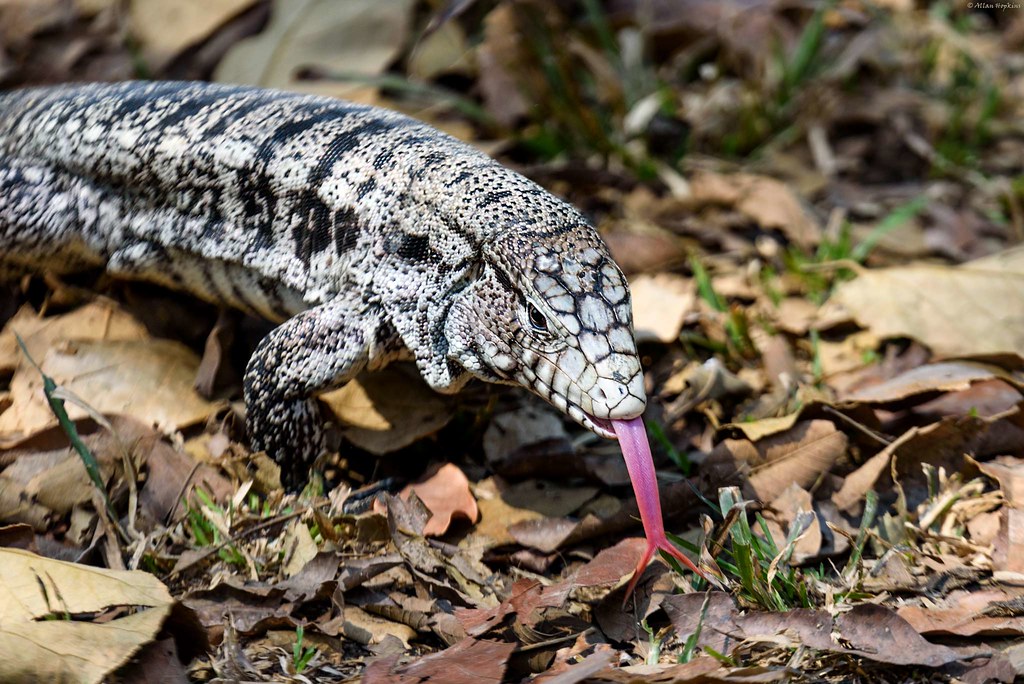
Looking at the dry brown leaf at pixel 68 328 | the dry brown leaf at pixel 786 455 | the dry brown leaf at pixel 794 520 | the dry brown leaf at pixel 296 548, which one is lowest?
the dry brown leaf at pixel 794 520

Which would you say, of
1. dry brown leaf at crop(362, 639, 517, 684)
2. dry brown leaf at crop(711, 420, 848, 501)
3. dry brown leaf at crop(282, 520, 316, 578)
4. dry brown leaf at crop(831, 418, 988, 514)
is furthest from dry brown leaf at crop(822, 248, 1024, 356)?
dry brown leaf at crop(282, 520, 316, 578)

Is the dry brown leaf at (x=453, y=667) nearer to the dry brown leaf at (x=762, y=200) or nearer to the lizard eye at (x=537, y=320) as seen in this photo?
the lizard eye at (x=537, y=320)

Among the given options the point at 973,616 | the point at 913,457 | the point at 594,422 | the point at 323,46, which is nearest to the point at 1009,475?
the point at 913,457

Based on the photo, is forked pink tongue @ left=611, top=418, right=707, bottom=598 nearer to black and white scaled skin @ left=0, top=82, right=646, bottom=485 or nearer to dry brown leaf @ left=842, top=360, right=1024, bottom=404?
black and white scaled skin @ left=0, top=82, right=646, bottom=485

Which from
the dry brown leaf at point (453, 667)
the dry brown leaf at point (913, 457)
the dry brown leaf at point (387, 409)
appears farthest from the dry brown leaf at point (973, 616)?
the dry brown leaf at point (387, 409)

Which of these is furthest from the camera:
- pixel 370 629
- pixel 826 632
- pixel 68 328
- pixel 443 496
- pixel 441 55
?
pixel 441 55

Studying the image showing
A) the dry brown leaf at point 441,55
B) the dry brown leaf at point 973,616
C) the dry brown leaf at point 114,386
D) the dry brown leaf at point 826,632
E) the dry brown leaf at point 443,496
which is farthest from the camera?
the dry brown leaf at point 441,55

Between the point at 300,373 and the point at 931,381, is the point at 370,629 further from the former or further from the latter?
the point at 931,381
